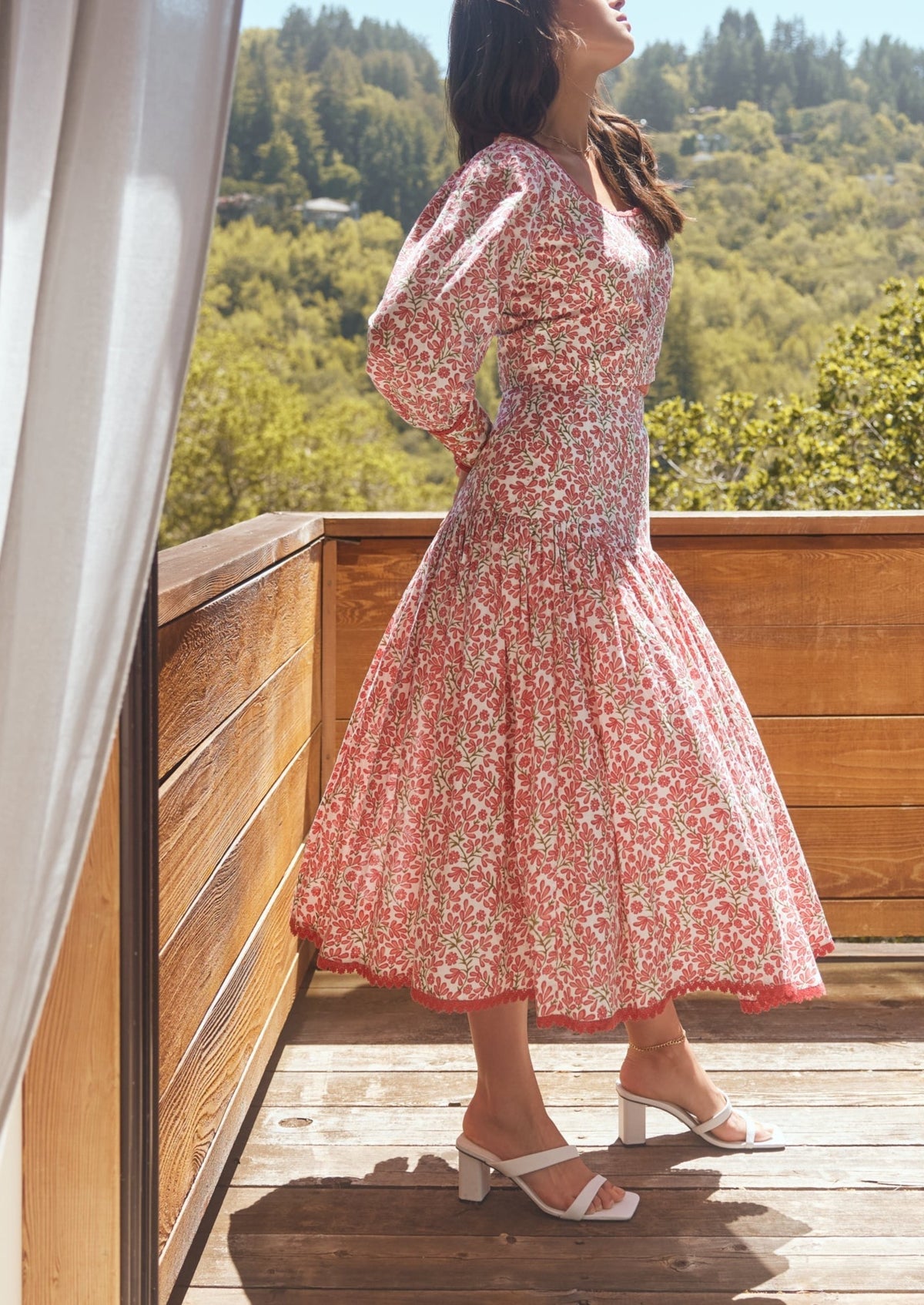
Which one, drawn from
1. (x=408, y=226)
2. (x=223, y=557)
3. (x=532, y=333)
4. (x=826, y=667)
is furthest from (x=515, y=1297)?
(x=408, y=226)

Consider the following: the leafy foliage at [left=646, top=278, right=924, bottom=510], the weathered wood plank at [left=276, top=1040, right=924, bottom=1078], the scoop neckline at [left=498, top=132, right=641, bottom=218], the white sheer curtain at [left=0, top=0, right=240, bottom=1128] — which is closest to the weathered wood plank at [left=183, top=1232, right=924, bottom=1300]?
the weathered wood plank at [left=276, top=1040, right=924, bottom=1078]

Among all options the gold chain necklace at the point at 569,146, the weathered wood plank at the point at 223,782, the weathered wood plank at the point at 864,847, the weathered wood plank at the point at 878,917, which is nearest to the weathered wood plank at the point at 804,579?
the weathered wood plank at the point at 864,847

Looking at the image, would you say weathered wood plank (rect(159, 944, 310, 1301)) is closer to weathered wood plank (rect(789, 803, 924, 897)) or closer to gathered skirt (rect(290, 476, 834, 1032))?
gathered skirt (rect(290, 476, 834, 1032))

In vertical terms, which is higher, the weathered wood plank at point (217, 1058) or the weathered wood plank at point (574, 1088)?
the weathered wood plank at point (217, 1058)

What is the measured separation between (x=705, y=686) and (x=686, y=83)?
2292 centimetres

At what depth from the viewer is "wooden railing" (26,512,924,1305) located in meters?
1.47

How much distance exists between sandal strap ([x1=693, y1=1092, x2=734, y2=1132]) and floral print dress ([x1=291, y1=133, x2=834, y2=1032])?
30cm

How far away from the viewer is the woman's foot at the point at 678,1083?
183 centimetres

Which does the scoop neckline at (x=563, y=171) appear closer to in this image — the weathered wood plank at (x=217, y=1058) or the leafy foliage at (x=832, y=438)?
the weathered wood plank at (x=217, y=1058)

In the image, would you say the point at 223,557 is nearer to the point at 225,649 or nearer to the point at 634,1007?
the point at 225,649

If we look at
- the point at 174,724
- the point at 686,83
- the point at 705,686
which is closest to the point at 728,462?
the point at 705,686

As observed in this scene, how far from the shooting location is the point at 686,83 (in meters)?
22.2

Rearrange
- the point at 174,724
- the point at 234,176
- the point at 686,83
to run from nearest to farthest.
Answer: the point at 174,724
the point at 686,83
the point at 234,176

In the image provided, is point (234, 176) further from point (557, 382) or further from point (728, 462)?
point (557, 382)
